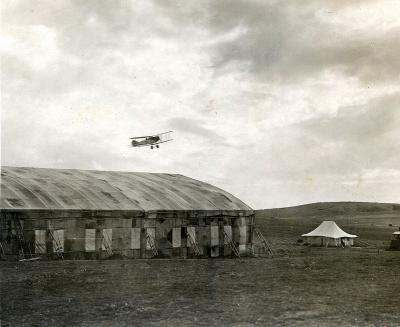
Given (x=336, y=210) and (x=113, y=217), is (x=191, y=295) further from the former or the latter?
(x=336, y=210)

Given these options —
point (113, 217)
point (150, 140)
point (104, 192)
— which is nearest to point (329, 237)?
point (150, 140)

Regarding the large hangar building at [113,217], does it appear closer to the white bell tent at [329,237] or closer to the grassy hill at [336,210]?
the white bell tent at [329,237]

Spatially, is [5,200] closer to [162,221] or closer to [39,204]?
[39,204]

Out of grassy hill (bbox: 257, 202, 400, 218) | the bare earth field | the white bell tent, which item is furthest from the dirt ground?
grassy hill (bbox: 257, 202, 400, 218)

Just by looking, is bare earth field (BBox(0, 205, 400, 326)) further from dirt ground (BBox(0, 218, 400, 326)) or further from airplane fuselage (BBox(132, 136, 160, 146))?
airplane fuselage (BBox(132, 136, 160, 146))

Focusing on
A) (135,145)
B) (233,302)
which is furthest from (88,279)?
(135,145)
